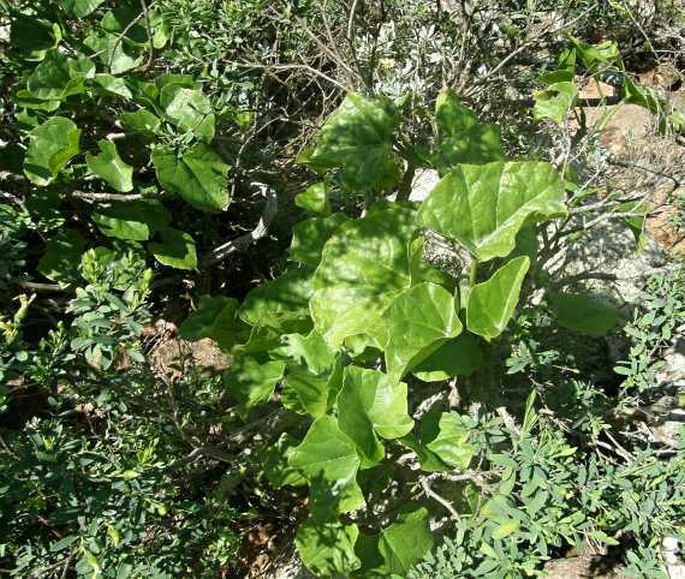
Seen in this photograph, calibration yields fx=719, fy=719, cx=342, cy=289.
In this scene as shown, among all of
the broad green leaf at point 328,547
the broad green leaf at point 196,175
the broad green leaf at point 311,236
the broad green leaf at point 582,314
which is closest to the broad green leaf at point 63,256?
the broad green leaf at point 196,175

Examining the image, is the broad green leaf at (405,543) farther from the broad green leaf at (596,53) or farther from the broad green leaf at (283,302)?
the broad green leaf at (596,53)

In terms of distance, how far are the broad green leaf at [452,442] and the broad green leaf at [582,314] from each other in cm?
46

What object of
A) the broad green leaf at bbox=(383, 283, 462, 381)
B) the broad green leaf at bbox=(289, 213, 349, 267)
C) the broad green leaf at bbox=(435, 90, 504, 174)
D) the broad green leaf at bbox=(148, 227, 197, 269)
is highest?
the broad green leaf at bbox=(435, 90, 504, 174)

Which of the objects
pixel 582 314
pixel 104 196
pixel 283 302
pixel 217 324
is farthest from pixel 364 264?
pixel 104 196

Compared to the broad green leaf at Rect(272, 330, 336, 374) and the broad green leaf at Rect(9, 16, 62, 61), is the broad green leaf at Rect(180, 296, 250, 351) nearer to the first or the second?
the broad green leaf at Rect(272, 330, 336, 374)

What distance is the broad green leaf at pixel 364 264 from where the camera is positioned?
6.59 ft

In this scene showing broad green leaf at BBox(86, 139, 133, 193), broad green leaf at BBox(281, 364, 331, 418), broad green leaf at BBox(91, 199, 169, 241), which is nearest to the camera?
broad green leaf at BBox(281, 364, 331, 418)

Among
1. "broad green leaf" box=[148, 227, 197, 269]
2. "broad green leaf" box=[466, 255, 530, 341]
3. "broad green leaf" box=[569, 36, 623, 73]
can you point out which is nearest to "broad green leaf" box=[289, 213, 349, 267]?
"broad green leaf" box=[148, 227, 197, 269]

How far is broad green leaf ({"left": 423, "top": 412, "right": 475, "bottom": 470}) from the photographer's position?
5.88 feet

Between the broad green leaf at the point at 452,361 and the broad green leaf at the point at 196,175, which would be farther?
the broad green leaf at the point at 196,175

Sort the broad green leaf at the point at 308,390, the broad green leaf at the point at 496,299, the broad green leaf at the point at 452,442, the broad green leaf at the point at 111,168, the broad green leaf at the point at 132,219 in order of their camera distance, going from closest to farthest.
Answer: the broad green leaf at the point at 496,299 < the broad green leaf at the point at 452,442 < the broad green leaf at the point at 308,390 < the broad green leaf at the point at 111,168 < the broad green leaf at the point at 132,219

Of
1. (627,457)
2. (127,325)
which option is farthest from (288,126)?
(627,457)

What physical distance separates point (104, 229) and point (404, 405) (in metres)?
1.12

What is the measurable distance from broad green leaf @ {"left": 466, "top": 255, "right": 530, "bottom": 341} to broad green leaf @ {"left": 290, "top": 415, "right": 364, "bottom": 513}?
1.48 ft
